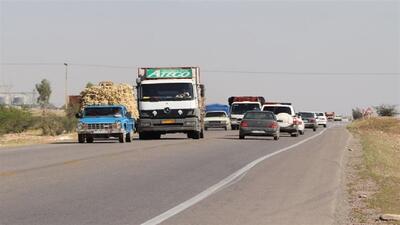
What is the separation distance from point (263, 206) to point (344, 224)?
197 cm

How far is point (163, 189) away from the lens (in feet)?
46.8

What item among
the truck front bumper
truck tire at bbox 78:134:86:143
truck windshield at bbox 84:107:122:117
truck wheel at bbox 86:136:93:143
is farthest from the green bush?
the truck front bumper

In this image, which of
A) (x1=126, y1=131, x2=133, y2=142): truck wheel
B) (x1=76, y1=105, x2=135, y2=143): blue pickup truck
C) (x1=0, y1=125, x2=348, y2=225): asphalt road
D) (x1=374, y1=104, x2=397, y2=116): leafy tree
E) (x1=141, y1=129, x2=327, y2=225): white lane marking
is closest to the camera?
(x1=141, y1=129, x2=327, y2=225): white lane marking

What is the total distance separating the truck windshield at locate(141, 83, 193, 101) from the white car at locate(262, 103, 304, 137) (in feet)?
30.9

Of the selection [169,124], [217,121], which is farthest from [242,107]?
[169,124]

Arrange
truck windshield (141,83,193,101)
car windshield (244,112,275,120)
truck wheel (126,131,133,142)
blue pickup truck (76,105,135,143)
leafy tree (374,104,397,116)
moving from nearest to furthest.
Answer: blue pickup truck (76,105,135,143) → truck wheel (126,131,133,142) → truck windshield (141,83,193,101) → car windshield (244,112,275,120) → leafy tree (374,104,397,116)

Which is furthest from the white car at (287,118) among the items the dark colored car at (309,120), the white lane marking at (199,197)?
the white lane marking at (199,197)

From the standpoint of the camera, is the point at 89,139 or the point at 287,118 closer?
the point at 89,139

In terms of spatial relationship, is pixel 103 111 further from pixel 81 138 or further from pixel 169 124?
pixel 169 124

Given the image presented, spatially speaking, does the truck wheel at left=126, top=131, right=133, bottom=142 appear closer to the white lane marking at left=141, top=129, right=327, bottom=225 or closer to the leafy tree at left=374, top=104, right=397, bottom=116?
the white lane marking at left=141, top=129, right=327, bottom=225

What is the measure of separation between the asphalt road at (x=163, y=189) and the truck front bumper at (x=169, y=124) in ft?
38.5

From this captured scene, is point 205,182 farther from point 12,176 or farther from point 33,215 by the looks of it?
point 33,215

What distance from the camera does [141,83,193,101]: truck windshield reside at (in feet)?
116

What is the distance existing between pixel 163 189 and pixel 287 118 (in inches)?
1161
